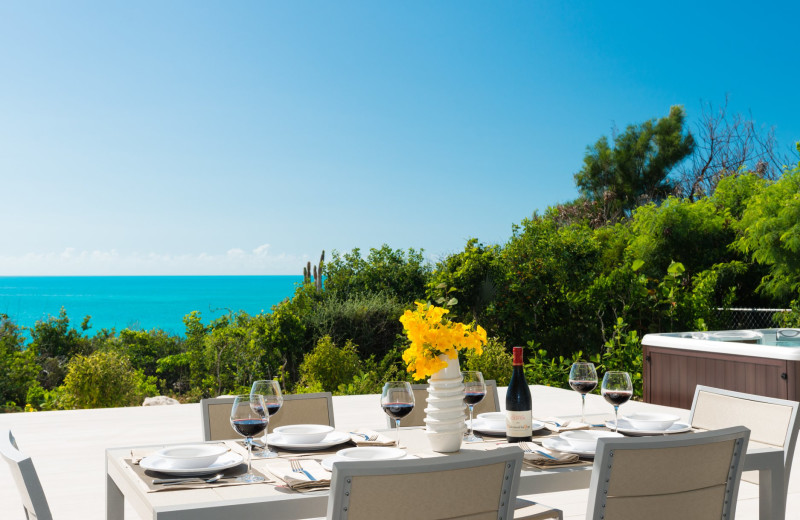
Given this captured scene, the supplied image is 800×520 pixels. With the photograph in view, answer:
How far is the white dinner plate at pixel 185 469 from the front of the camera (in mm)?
1643

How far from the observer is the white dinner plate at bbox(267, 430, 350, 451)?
194cm

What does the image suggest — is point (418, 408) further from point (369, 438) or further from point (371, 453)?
point (371, 453)

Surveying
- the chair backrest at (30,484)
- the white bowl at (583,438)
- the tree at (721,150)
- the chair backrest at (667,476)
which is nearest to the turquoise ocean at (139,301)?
the tree at (721,150)

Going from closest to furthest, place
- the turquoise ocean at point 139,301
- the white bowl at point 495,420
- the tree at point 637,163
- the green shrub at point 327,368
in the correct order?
the white bowl at point 495,420, the green shrub at point 327,368, the tree at point 637,163, the turquoise ocean at point 139,301

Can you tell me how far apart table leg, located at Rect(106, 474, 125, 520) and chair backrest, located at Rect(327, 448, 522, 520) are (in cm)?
104

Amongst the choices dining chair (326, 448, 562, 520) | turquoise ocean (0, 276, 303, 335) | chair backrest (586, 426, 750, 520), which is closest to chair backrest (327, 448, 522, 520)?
dining chair (326, 448, 562, 520)

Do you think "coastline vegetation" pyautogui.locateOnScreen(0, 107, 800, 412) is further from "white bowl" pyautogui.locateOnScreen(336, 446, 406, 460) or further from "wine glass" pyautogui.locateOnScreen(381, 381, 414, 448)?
"white bowl" pyautogui.locateOnScreen(336, 446, 406, 460)

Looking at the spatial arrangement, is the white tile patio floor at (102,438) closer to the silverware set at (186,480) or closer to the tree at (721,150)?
the silverware set at (186,480)

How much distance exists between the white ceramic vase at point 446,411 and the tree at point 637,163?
13.2m

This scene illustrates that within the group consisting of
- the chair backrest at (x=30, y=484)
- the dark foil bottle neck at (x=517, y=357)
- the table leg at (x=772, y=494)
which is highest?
the dark foil bottle neck at (x=517, y=357)

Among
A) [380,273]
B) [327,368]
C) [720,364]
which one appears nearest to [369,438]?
[720,364]

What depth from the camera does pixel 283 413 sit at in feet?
8.07

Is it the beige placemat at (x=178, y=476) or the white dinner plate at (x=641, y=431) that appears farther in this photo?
the white dinner plate at (x=641, y=431)

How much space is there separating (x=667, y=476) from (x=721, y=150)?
14.0 metres
